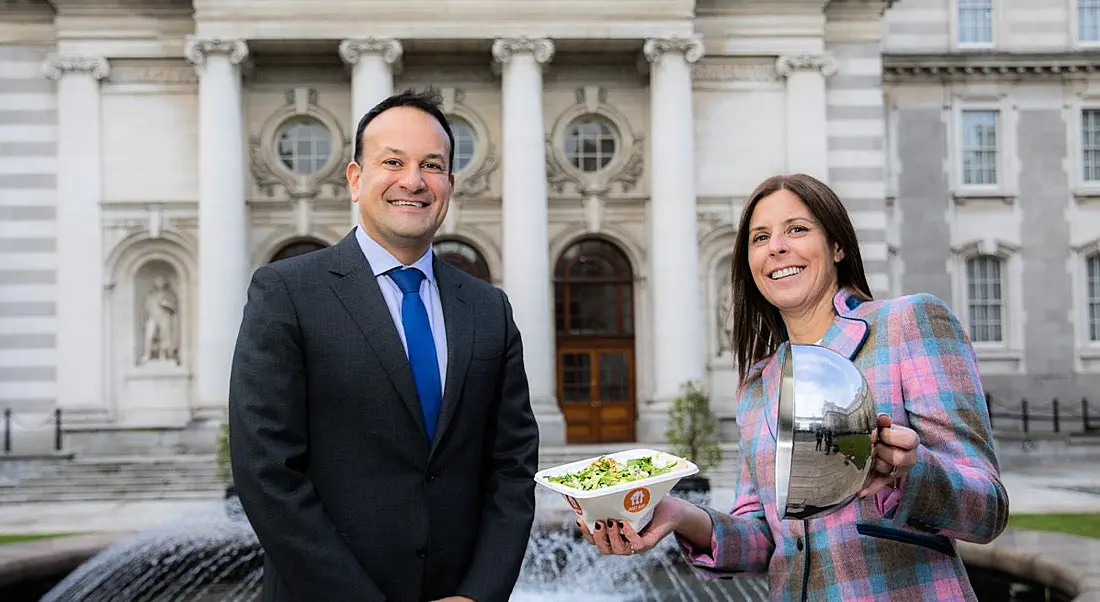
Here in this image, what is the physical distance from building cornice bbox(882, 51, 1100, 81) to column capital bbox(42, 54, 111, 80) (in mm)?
24120

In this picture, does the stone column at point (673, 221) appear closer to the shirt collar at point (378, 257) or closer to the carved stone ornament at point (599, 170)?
the carved stone ornament at point (599, 170)

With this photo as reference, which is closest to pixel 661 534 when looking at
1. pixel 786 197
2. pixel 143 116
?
pixel 786 197

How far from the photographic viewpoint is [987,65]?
3362 cm

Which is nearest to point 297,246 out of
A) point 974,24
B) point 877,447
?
point 974,24

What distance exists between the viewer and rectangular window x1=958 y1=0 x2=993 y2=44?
34906 mm

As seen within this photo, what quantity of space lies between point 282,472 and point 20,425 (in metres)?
28.5

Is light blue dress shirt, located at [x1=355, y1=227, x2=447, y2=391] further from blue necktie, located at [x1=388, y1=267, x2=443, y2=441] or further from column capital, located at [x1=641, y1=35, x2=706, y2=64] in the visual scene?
column capital, located at [x1=641, y1=35, x2=706, y2=64]

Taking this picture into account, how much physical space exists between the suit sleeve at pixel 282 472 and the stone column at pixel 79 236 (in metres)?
27.0

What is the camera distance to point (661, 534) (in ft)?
11.0

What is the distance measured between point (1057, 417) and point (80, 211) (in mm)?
29753

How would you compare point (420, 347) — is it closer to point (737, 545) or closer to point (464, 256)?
point (737, 545)

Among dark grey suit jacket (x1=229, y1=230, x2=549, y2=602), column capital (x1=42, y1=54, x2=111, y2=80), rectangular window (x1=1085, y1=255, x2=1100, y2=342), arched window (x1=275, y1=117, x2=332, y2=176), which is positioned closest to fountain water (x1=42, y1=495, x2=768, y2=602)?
dark grey suit jacket (x1=229, y1=230, x2=549, y2=602)

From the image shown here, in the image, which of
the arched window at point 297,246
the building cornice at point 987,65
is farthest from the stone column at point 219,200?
the building cornice at point 987,65

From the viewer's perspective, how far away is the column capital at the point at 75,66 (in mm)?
28250
